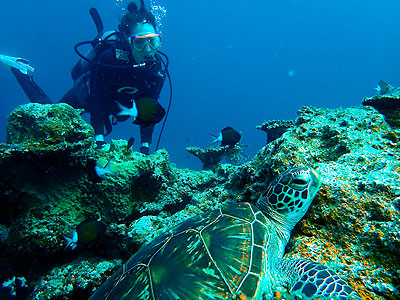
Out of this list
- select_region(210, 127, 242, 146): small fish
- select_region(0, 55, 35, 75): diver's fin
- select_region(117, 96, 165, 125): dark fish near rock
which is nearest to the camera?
select_region(117, 96, 165, 125): dark fish near rock

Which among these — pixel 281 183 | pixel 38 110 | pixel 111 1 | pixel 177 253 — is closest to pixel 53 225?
pixel 38 110

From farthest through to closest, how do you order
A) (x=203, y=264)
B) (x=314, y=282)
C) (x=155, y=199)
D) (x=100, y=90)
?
(x=100, y=90) → (x=155, y=199) → (x=203, y=264) → (x=314, y=282)

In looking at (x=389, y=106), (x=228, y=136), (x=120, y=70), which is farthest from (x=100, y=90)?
(x=389, y=106)

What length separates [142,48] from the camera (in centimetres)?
490

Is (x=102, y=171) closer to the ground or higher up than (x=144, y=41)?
closer to the ground

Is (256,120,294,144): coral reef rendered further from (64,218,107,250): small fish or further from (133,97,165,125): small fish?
(64,218,107,250): small fish

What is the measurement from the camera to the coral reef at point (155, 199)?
131 cm

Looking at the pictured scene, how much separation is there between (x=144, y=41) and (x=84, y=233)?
4.45 metres

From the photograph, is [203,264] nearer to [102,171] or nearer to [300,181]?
[300,181]

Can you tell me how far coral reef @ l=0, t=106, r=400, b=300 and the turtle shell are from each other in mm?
381

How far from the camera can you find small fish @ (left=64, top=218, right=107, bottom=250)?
234cm

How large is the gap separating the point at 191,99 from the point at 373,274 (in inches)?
4245

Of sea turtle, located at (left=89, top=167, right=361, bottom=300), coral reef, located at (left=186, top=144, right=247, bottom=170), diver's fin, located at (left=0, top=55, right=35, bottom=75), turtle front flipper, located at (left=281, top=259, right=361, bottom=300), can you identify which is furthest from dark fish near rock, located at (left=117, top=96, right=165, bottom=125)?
diver's fin, located at (left=0, top=55, right=35, bottom=75)

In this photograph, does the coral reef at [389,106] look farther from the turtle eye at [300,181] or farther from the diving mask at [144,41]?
the diving mask at [144,41]
